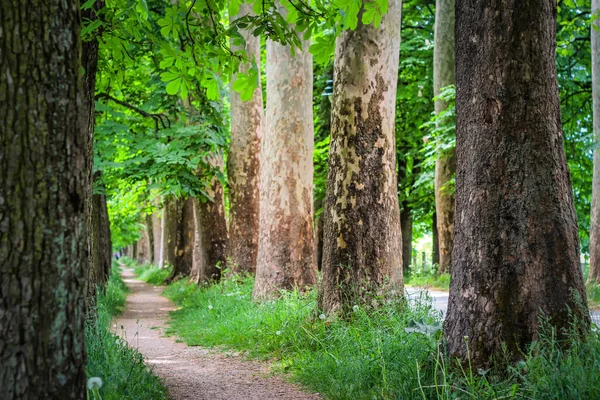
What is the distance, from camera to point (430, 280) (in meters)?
17.8

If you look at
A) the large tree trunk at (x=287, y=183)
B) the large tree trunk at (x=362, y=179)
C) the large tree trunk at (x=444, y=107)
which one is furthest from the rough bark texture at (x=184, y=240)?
the large tree trunk at (x=362, y=179)

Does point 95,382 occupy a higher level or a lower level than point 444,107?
lower

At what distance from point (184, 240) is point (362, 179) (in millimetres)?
15902

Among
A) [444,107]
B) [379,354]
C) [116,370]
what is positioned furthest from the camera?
[444,107]

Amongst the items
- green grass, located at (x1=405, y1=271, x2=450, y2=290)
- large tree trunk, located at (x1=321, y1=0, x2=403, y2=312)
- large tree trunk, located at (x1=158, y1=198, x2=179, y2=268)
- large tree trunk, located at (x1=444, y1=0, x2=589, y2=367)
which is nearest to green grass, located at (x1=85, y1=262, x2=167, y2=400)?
large tree trunk, located at (x1=444, y1=0, x2=589, y2=367)

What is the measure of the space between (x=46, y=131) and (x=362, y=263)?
16.3ft

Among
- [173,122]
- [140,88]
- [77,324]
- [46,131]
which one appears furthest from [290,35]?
[140,88]

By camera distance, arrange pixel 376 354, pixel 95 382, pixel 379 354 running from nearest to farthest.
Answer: pixel 95 382, pixel 379 354, pixel 376 354

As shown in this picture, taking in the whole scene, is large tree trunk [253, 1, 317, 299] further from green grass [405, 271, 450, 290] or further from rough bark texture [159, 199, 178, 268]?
rough bark texture [159, 199, 178, 268]

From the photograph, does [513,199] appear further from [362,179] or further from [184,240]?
[184,240]

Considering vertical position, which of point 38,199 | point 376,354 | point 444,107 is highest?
point 444,107

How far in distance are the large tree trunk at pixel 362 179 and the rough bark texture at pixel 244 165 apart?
709 cm

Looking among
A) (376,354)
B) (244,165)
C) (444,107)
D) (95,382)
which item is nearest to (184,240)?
(244,165)

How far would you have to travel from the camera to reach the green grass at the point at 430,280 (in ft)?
54.3
